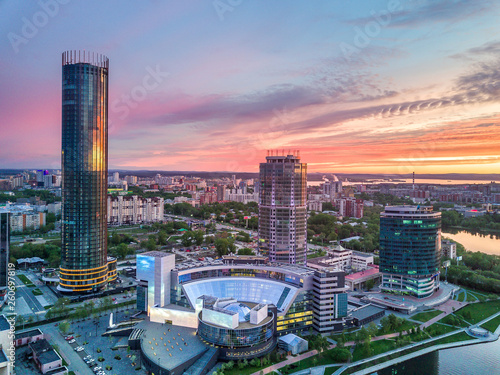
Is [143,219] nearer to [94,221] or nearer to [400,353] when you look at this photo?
[94,221]

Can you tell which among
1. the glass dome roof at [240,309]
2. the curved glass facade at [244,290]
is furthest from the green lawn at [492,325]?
the glass dome roof at [240,309]

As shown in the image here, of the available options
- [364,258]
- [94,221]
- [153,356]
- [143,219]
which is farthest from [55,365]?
[143,219]

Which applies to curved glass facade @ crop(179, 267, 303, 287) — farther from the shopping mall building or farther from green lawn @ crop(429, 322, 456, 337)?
green lawn @ crop(429, 322, 456, 337)

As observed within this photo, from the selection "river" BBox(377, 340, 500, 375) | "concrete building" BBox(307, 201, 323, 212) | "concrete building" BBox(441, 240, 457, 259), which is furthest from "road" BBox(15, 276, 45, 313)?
"concrete building" BBox(307, 201, 323, 212)

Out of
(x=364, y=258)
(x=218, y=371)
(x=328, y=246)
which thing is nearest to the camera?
(x=218, y=371)

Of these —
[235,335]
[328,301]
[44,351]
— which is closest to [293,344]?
[235,335]

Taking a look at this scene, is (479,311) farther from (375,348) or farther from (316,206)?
(316,206)
